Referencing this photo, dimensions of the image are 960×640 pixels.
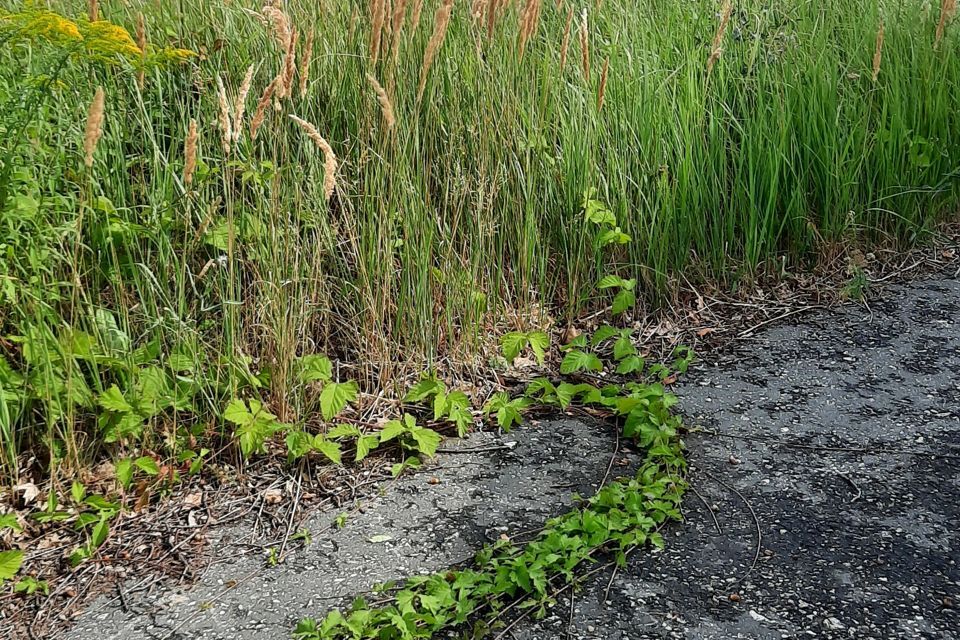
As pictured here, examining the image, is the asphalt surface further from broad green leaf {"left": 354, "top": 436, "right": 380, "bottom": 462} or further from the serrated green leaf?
the serrated green leaf

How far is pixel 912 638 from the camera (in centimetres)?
204

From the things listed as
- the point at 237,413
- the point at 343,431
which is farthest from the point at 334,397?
the point at 237,413

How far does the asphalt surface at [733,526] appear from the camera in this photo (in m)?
2.15

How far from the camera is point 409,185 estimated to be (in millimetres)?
2969

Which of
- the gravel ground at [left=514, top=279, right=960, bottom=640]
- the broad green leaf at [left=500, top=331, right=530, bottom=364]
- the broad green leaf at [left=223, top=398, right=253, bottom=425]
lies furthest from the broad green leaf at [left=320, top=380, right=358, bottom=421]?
the gravel ground at [left=514, top=279, right=960, bottom=640]

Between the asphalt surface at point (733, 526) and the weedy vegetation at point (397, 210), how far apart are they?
0.41ft

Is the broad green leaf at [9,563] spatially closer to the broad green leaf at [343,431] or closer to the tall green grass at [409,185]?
the tall green grass at [409,185]

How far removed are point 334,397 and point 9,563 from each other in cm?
93

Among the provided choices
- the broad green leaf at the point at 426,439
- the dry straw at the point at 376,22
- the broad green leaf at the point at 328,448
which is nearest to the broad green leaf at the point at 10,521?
the broad green leaf at the point at 328,448

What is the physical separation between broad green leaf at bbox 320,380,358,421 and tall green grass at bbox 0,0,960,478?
112mm

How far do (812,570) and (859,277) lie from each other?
70.6 inches

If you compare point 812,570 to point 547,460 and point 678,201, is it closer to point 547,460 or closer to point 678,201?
point 547,460

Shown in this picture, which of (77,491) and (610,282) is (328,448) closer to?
(77,491)

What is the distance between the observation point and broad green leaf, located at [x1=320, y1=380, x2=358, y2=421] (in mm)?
2654
